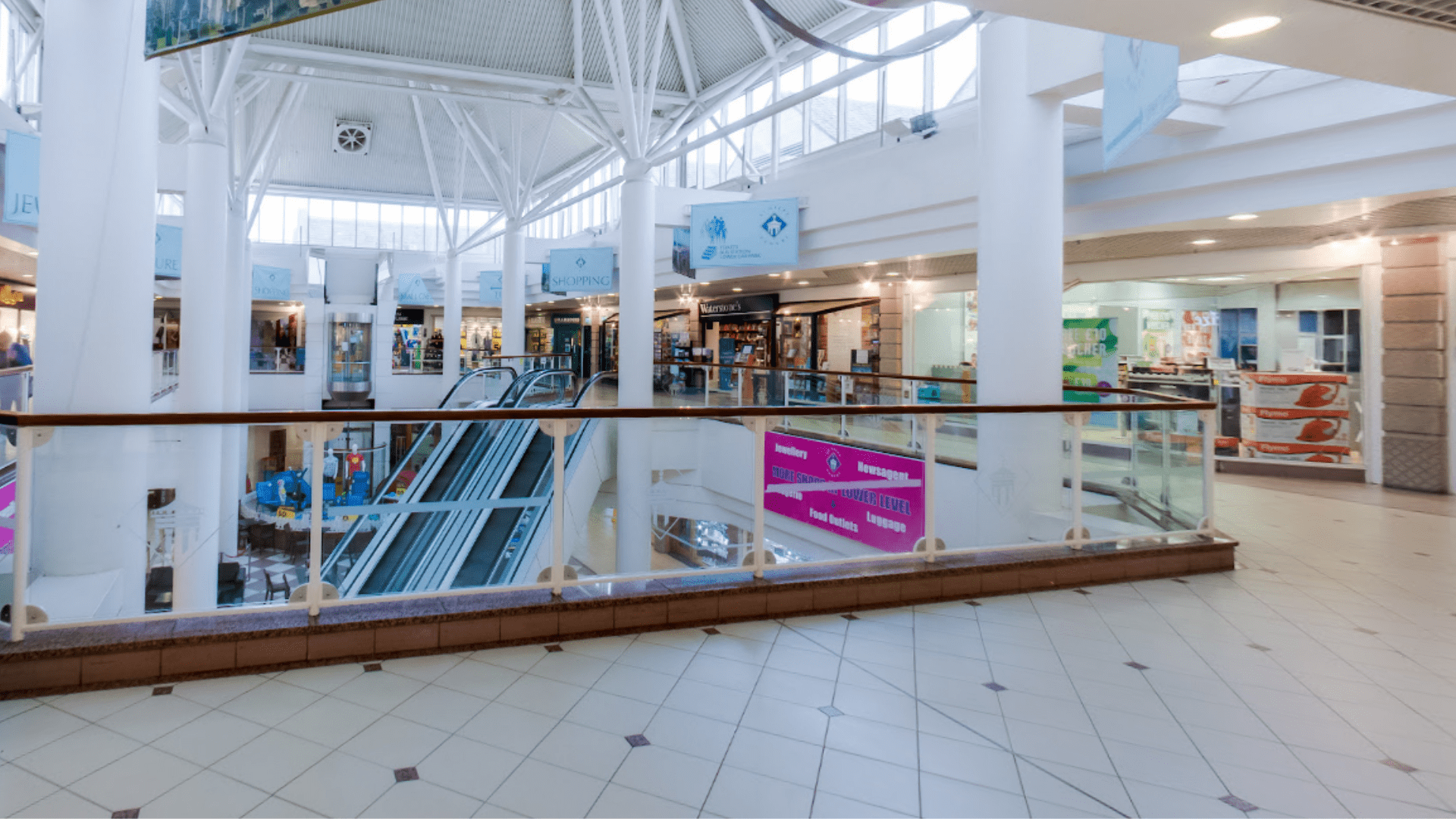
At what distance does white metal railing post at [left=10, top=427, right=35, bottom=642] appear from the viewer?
3076mm

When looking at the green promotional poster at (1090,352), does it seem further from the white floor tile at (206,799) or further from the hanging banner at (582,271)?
the white floor tile at (206,799)

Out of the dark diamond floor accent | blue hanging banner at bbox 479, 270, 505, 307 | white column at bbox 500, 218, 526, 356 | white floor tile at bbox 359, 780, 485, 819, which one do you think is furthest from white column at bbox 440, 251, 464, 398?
the dark diamond floor accent

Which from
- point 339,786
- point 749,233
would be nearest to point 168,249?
point 749,233

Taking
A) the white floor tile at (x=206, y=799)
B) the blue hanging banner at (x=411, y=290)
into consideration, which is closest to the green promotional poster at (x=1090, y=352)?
the white floor tile at (x=206, y=799)

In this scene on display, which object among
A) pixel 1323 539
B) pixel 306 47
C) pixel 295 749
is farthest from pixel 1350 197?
pixel 306 47

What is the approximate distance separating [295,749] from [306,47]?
544 inches

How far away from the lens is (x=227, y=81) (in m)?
9.94

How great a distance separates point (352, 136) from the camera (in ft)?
76.3

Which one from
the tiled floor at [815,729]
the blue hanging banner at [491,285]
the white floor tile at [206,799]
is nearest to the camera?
the white floor tile at [206,799]

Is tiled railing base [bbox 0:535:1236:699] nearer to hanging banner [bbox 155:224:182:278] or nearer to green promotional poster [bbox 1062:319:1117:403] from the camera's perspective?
green promotional poster [bbox 1062:319:1117:403]

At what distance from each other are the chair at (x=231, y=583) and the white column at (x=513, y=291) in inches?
688

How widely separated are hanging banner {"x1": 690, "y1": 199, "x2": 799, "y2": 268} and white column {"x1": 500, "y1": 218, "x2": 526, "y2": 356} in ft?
26.6

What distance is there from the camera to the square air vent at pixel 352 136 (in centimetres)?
2291

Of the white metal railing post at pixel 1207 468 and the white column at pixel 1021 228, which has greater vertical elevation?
the white column at pixel 1021 228
